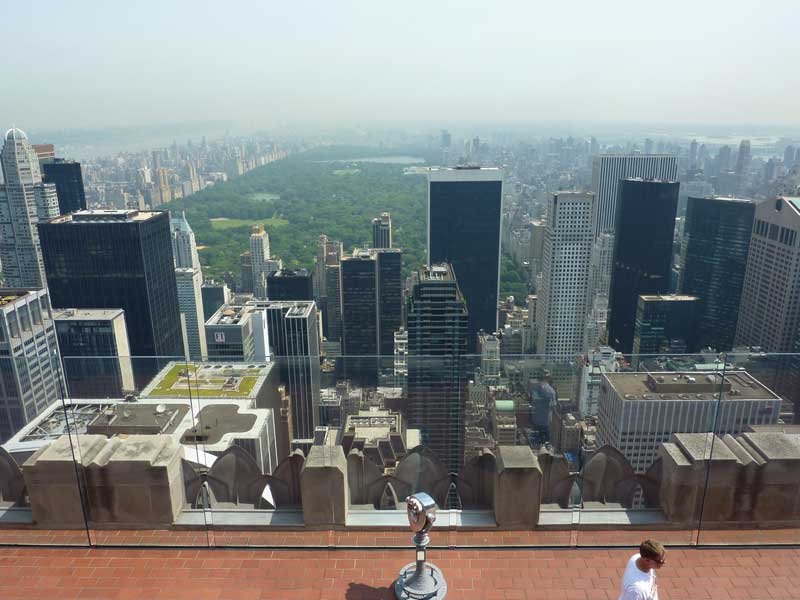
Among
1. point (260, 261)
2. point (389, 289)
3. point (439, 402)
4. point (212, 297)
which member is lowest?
point (212, 297)

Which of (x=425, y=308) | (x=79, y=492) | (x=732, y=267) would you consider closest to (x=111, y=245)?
(x=425, y=308)

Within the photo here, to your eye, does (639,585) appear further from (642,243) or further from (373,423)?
(642,243)

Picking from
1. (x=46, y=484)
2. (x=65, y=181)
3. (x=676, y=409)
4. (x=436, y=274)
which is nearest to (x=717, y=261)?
(x=436, y=274)

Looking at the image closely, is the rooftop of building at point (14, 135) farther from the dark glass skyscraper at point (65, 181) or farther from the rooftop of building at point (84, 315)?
the rooftop of building at point (84, 315)

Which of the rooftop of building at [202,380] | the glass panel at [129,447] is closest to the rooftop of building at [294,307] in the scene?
the rooftop of building at [202,380]

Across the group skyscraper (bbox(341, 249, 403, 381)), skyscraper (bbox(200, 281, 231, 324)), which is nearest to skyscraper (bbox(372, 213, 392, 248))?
skyscraper (bbox(341, 249, 403, 381))

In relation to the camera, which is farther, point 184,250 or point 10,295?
point 184,250
